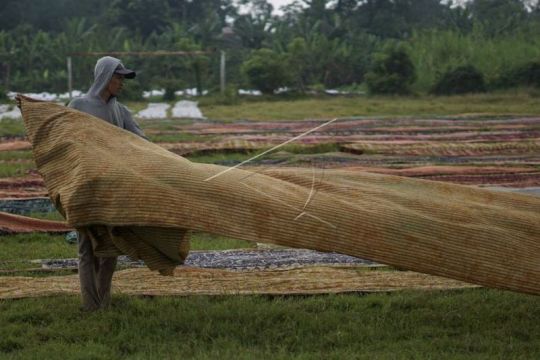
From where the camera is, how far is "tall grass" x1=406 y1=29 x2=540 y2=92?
33938 millimetres

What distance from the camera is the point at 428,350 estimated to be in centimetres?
484

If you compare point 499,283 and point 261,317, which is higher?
point 499,283

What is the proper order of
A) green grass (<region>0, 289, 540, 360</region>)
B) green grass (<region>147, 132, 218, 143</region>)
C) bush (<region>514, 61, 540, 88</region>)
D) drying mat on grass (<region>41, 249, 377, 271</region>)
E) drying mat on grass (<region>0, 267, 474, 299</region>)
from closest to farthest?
1. green grass (<region>0, 289, 540, 360</region>)
2. drying mat on grass (<region>0, 267, 474, 299</region>)
3. drying mat on grass (<region>41, 249, 377, 271</region>)
4. green grass (<region>147, 132, 218, 143</region>)
5. bush (<region>514, 61, 540, 88</region>)

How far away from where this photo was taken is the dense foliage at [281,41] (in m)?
36.2

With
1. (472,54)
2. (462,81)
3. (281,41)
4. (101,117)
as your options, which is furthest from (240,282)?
(281,41)

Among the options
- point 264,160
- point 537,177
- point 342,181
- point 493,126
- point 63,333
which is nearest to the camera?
point 63,333

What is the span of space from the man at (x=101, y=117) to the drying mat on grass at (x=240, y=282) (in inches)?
17.3

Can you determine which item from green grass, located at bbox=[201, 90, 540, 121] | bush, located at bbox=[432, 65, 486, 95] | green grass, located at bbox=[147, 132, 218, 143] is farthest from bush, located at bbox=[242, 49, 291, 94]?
green grass, located at bbox=[147, 132, 218, 143]

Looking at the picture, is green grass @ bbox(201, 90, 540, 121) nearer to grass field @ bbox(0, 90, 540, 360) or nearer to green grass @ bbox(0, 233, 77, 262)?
green grass @ bbox(0, 233, 77, 262)

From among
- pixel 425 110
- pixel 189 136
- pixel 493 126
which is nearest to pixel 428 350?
pixel 189 136

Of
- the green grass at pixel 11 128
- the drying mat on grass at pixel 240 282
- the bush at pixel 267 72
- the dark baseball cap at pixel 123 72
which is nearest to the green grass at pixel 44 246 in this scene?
the drying mat on grass at pixel 240 282

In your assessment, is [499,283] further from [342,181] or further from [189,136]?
[189,136]

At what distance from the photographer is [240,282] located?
21.2ft

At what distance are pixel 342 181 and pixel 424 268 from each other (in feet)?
3.36
